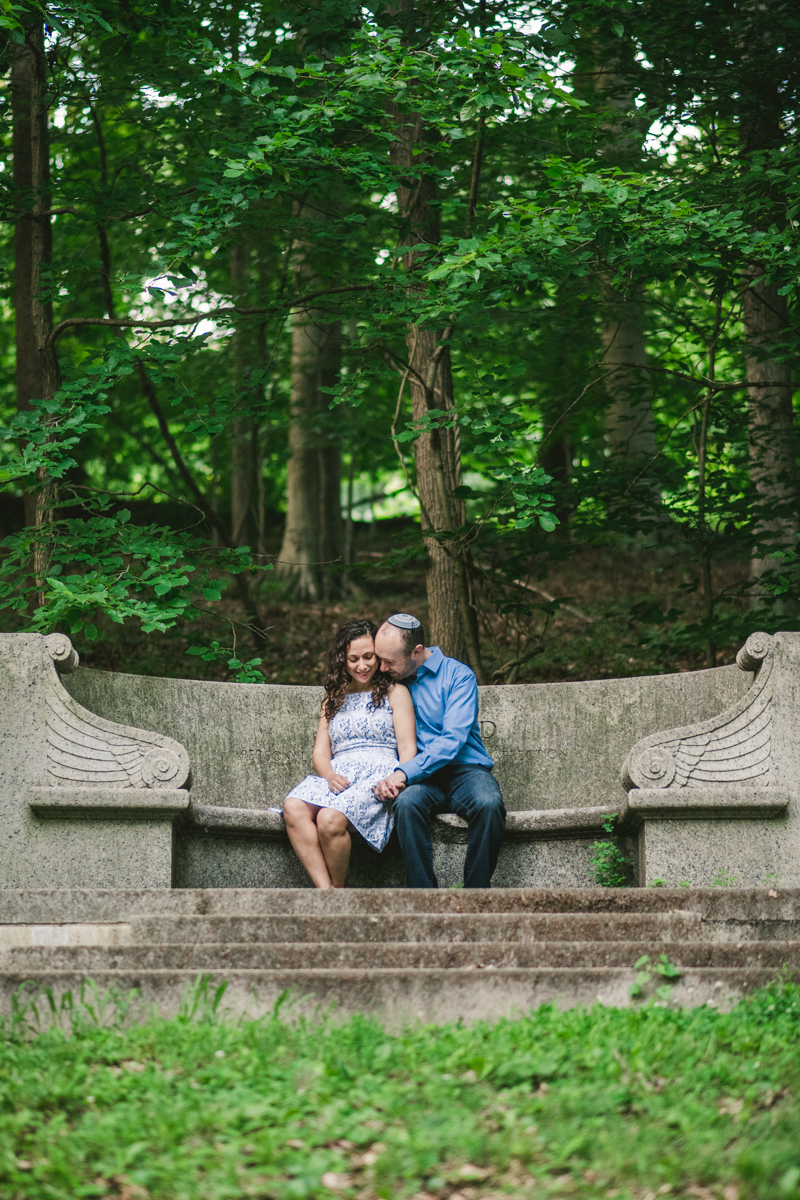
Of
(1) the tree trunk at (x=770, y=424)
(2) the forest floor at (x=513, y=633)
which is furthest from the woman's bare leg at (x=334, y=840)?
(1) the tree trunk at (x=770, y=424)

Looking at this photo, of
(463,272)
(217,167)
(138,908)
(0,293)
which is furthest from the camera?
(0,293)

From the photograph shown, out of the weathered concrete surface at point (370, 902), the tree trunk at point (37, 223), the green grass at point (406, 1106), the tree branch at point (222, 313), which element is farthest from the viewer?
the tree trunk at point (37, 223)

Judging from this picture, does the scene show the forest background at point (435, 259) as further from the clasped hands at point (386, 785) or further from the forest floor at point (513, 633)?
the clasped hands at point (386, 785)

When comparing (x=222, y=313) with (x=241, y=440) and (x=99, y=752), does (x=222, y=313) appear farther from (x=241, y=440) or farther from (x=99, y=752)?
(x=241, y=440)

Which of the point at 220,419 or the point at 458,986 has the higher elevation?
the point at 220,419

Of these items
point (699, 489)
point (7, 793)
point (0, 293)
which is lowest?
point (7, 793)

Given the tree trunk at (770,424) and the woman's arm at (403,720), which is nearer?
the woman's arm at (403,720)

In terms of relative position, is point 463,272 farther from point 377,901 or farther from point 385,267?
point 377,901

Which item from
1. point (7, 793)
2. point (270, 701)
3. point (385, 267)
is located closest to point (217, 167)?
point (385, 267)

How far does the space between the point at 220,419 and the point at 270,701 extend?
1.66 meters

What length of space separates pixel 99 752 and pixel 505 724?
2.21 m

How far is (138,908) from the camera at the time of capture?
4.09 meters

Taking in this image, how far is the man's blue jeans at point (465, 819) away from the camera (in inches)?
192

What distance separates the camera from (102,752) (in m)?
5.00
